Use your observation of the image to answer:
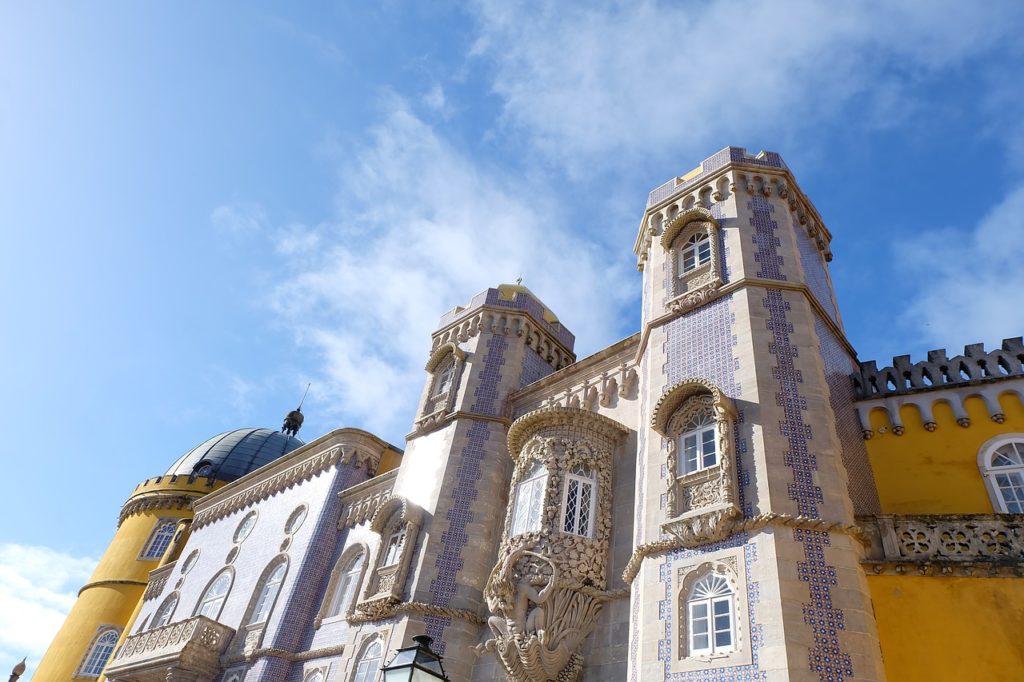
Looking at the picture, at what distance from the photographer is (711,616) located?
9875 mm

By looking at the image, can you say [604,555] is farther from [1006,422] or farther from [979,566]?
[1006,422]

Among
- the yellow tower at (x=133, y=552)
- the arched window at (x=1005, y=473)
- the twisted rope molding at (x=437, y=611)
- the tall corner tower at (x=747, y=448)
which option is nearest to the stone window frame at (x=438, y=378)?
the twisted rope molding at (x=437, y=611)

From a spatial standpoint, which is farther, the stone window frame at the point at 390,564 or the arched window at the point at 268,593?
the arched window at the point at 268,593

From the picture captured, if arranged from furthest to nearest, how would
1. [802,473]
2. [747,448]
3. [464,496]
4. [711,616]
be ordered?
[464,496], [747,448], [802,473], [711,616]

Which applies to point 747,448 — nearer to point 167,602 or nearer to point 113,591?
point 167,602

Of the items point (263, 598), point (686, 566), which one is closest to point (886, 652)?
point (686, 566)

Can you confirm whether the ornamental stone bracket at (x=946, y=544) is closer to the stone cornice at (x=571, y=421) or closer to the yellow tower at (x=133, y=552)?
the stone cornice at (x=571, y=421)

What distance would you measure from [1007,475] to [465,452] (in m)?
11.0

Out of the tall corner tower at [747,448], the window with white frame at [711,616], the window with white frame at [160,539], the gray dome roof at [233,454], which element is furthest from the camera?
the gray dome roof at [233,454]

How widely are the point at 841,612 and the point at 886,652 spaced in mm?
890

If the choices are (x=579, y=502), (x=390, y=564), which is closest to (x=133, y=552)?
(x=390, y=564)

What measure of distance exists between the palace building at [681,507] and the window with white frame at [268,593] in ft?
0.32

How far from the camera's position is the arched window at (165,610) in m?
25.5

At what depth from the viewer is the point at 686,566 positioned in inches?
416
